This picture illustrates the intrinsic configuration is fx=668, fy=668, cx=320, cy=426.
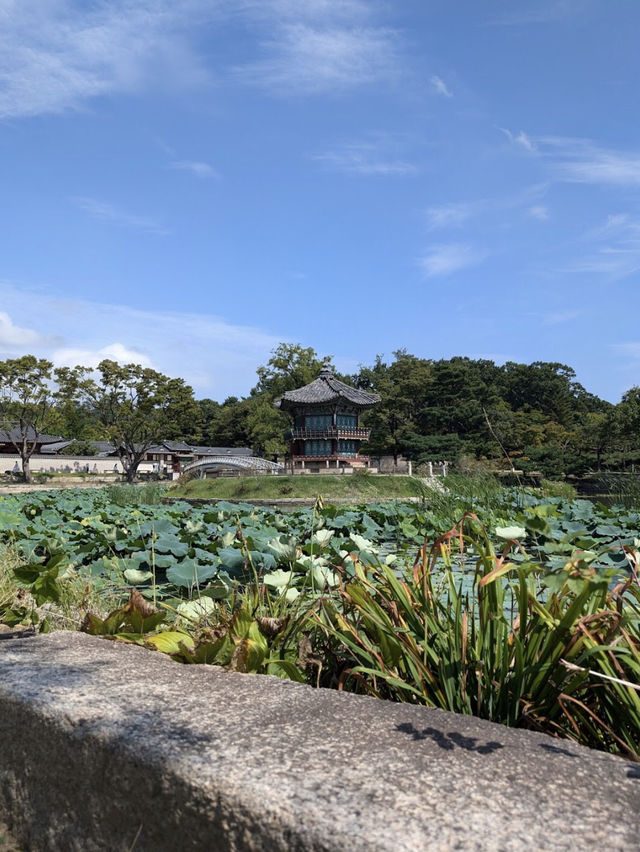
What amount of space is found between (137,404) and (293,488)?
17.8 metres

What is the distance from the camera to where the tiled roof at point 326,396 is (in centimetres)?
3869

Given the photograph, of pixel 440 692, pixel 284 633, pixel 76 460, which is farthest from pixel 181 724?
Answer: pixel 76 460

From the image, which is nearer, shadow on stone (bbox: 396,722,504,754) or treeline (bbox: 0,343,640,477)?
shadow on stone (bbox: 396,722,504,754)

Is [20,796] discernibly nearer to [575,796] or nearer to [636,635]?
[575,796]

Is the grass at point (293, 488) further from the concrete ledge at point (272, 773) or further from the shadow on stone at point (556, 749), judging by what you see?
the shadow on stone at point (556, 749)

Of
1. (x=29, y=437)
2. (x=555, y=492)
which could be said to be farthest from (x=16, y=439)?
(x=555, y=492)

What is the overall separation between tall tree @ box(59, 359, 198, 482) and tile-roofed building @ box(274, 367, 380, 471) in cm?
Answer: 606

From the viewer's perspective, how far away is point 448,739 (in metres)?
1.21

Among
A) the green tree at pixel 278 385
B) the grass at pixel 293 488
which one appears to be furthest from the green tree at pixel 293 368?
the grass at pixel 293 488

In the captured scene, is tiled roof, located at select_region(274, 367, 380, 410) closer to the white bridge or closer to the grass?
the white bridge

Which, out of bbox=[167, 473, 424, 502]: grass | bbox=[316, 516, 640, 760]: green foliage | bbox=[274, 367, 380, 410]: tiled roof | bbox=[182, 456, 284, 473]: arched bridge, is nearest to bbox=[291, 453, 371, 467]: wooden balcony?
bbox=[274, 367, 380, 410]: tiled roof

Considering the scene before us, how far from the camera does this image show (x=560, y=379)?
5759 centimetres

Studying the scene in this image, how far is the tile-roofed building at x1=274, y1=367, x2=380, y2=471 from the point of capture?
128 feet

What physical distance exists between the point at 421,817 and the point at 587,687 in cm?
75
